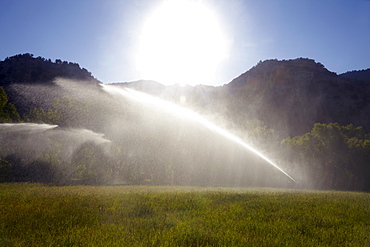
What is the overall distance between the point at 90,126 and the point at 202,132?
60.4 feet

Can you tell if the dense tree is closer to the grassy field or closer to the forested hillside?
the forested hillside

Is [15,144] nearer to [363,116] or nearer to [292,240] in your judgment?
[292,240]

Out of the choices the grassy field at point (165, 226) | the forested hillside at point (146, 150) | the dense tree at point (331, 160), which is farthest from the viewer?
the dense tree at point (331, 160)

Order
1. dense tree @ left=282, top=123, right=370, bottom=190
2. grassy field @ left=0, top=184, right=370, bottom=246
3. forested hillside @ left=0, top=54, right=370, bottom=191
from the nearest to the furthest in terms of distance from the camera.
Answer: grassy field @ left=0, top=184, right=370, bottom=246 < forested hillside @ left=0, top=54, right=370, bottom=191 < dense tree @ left=282, top=123, right=370, bottom=190

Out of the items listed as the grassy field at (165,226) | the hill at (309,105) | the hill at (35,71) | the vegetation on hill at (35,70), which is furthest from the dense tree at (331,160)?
the vegetation on hill at (35,70)

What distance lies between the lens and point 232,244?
493 cm

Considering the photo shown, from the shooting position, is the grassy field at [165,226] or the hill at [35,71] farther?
the hill at [35,71]

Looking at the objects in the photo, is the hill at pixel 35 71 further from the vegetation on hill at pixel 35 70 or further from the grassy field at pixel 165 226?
the grassy field at pixel 165 226

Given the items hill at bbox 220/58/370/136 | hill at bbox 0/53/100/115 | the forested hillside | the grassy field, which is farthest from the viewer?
hill at bbox 220/58/370/136

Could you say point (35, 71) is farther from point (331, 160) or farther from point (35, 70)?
point (331, 160)

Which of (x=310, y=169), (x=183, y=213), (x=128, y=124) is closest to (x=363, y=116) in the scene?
(x=310, y=169)

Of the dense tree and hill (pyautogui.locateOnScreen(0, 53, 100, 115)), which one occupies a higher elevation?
hill (pyautogui.locateOnScreen(0, 53, 100, 115))

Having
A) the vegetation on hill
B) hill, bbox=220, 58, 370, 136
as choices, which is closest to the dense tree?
hill, bbox=220, 58, 370, 136

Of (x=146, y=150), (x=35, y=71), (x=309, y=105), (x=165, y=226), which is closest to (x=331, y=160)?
(x=146, y=150)
